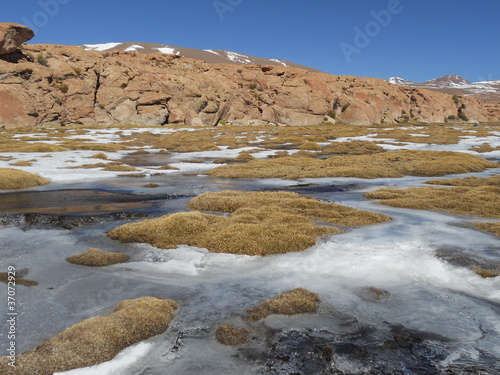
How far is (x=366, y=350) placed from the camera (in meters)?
5.81

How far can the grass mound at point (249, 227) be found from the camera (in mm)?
10891

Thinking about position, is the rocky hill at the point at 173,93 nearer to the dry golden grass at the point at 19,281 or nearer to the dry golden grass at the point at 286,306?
the dry golden grass at the point at 19,281

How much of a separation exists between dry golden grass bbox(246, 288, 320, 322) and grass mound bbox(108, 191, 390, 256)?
9.68 ft

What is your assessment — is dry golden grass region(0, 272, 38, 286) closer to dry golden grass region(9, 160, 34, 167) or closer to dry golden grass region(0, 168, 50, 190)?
dry golden grass region(0, 168, 50, 190)

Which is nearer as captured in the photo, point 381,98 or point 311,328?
point 311,328

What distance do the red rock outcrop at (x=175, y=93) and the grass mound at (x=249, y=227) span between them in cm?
6498

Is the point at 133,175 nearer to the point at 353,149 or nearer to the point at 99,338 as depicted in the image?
the point at 99,338

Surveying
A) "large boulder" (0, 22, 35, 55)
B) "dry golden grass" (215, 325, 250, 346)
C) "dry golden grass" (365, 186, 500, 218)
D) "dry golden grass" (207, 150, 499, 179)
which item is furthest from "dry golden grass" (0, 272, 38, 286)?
"large boulder" (0, 22, 35, 55)

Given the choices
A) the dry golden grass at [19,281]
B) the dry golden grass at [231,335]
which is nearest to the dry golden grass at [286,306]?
the dry golden grass at [231,335]

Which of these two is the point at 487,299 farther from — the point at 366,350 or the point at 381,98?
the point at 381,98

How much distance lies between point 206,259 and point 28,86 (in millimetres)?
73018

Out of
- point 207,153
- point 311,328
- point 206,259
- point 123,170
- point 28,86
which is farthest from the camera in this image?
point 28,86

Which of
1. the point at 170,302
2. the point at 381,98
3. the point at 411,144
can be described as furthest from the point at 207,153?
the point at 381,98

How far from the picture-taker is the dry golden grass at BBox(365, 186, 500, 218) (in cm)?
1588
